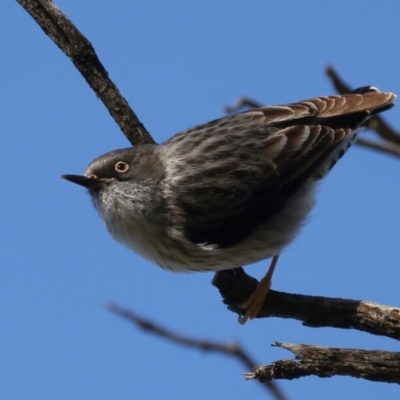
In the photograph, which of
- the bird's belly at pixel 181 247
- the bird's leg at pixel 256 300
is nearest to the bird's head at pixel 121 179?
the bird's belly at pixel 181 247

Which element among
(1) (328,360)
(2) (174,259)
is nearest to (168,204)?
(2) (174,259)

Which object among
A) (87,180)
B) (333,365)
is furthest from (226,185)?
(333,365)

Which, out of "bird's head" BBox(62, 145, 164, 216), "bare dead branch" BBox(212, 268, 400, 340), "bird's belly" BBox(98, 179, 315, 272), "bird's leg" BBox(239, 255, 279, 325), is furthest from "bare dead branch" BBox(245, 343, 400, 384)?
"bird's head" BBox(62, 145, 164, 216)

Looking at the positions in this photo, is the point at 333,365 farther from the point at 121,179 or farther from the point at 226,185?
the point at 121,179

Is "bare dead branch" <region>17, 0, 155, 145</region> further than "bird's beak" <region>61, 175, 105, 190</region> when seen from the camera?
Yes

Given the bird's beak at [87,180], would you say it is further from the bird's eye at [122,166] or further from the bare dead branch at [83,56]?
the bare dead branch at [83,56]

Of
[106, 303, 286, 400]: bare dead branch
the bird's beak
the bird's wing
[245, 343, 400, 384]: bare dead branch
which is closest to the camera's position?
[106, 303, 286, 400]: bare dead branch

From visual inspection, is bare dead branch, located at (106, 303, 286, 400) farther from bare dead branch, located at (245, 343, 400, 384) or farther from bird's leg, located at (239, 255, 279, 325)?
bird's leg, located at (239, 255, 279, 325)
